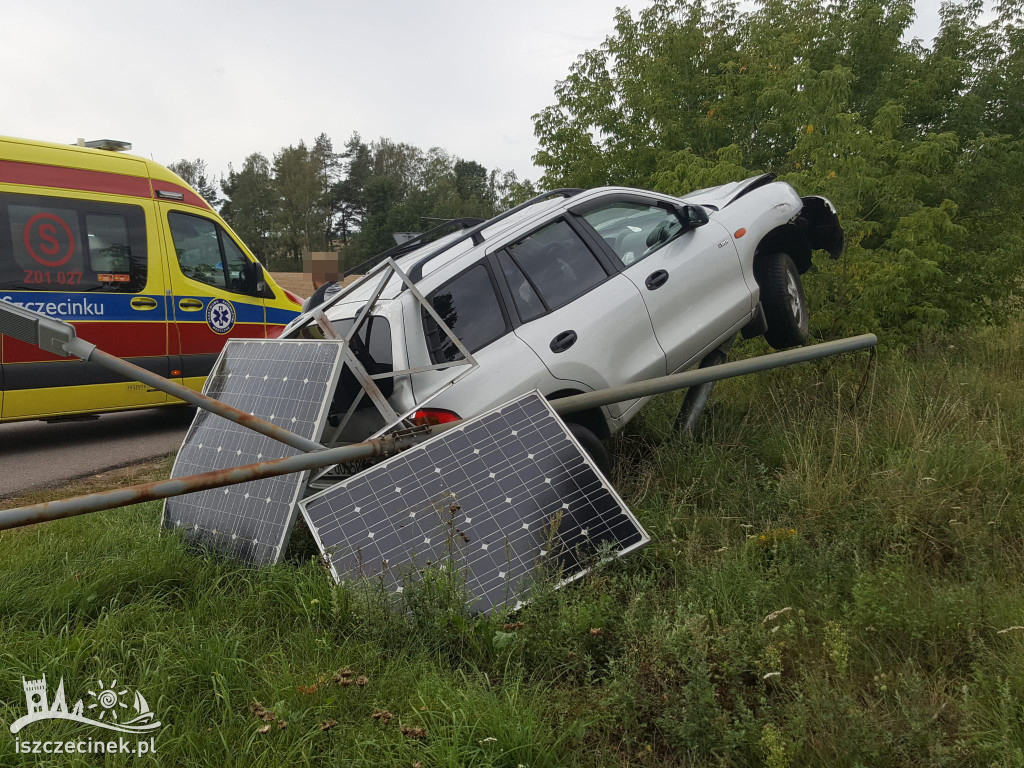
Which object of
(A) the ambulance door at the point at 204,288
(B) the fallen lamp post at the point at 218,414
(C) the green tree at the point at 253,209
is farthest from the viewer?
(C) the green tree at the point at 253,209

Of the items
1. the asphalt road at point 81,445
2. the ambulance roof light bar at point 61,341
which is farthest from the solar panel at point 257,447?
the asphalt road at point 81,445

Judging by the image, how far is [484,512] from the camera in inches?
149

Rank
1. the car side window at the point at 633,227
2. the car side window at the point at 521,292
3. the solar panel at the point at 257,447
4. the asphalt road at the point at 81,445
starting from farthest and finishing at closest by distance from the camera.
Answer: the asphalt road at the point at 81,445
the car side window at the point at 633,227
the car side window at the point at 521,292
the solar panel at the point at 257,447

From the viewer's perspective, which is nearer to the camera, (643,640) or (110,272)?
(643,640)

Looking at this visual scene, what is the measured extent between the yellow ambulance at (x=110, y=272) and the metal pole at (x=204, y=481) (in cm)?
479

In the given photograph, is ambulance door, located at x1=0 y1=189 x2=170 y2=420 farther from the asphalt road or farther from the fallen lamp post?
the fallen lamp post

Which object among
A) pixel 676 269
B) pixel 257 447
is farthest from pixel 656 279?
pixel 257 447

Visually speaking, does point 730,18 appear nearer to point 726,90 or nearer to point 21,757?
point 726,90

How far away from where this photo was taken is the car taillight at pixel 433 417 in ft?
14.5

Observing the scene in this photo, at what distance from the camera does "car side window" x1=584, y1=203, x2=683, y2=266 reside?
5.56 metres

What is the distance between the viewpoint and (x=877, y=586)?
3547 mm

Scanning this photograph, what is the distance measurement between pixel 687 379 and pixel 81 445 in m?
6.39

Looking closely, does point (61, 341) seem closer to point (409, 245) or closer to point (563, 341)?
point (563, 341)

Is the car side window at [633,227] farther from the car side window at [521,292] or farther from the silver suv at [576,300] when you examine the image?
the car side window at [521,292]
